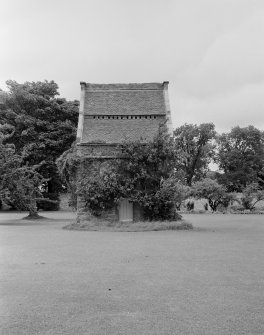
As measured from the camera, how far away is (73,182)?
29.1 metres

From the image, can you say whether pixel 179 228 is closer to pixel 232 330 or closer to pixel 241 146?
pixel 232 330

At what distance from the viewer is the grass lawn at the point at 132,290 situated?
658cm

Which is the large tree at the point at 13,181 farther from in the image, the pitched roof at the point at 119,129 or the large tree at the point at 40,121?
the large tree at the point at 40,121

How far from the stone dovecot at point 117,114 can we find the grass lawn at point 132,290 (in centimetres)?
1334

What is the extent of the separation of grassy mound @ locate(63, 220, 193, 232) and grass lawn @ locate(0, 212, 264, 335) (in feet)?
29.5

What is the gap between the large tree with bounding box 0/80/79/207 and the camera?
50156 millimetres

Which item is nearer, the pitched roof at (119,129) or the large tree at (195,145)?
the pitched roof at (119,129)

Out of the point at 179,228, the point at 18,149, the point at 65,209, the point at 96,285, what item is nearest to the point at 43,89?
the point at 18,149

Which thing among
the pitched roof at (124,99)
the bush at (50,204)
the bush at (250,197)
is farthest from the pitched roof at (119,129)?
the bush at (50,204)

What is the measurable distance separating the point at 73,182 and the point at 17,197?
18.5ft

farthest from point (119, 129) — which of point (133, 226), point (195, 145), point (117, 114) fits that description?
point (195, 145)

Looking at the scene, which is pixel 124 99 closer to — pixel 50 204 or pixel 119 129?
pixel 119 129

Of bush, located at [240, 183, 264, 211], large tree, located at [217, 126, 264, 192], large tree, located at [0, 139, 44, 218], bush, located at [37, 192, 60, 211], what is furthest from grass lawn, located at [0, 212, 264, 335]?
large tree, located at [217, 126, 264, 192]

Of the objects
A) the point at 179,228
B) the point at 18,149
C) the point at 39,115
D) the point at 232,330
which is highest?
the point at 39,115
